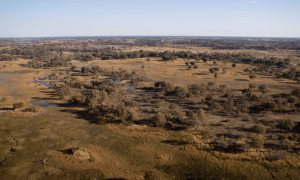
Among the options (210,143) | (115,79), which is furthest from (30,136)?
(115,79)

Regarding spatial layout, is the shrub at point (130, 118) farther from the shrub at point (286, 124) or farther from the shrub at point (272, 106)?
the shrub at point (272, 106)

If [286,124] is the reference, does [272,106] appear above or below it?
above

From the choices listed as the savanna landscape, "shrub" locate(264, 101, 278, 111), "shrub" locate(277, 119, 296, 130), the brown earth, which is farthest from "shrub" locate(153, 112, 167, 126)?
"shrub" locate(264, 101, 278, 111)

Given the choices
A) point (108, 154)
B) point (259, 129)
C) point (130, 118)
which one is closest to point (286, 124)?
point (259, 129)

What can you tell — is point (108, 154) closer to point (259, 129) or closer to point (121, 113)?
point (121, 113)

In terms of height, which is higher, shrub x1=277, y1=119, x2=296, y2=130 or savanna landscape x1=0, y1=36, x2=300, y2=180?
shrub x1=277, y1=119, x2=296, y2=130

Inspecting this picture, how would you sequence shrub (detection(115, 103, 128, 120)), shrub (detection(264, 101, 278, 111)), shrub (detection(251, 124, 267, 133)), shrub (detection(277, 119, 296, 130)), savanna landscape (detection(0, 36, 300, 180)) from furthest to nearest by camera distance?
shrub (detection(264, 101, 278, 111)) → shrub (detection(115, 103, 128, 120)) → shrub (detection(277, 119, 296, 130)) → shrub (detection(251, 124, 267, 133)) → savanna landscape (detection(0, 36, 300, 180))

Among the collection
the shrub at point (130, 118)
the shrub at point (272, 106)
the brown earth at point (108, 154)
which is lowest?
the brown earth at point (108, 154)

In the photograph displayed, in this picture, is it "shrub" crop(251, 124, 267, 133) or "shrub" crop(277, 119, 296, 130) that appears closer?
"shrub" crop(251, 124, 267, 133)

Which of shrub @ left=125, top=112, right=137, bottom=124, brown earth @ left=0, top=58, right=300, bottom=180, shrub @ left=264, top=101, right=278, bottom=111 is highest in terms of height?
shrub @ left=264, top=101, right=278, bottom=111

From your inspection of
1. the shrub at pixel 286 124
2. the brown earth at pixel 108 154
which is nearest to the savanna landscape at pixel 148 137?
the shrub at pixel 286 124

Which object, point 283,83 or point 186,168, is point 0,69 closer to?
point 186,168

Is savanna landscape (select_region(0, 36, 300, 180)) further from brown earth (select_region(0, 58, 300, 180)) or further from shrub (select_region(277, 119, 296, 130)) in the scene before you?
brown earth (select_region(0, 58, 300, 180))
